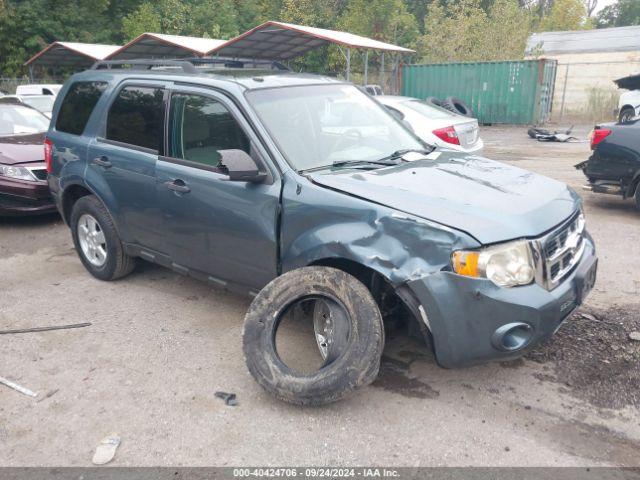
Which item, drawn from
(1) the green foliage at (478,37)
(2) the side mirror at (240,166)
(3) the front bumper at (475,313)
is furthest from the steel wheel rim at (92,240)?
(1) the green foliage at (478,37)

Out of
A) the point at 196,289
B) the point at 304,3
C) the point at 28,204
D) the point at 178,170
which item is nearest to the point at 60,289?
the point at 196,289

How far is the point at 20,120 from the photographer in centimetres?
863

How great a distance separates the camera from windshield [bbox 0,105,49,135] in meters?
8.32

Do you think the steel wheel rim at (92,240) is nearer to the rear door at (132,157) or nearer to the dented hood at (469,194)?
the rear door at (132,157)

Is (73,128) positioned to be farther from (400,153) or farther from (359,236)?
(359,236)

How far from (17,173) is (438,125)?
19.4ft

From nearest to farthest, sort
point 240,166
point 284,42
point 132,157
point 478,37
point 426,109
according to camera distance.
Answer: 1. point 240,166
2. point 132,157
3. point 426,109
4. point 284,42
5. point 478,37

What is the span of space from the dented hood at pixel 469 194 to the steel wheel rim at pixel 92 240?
2.60 meters

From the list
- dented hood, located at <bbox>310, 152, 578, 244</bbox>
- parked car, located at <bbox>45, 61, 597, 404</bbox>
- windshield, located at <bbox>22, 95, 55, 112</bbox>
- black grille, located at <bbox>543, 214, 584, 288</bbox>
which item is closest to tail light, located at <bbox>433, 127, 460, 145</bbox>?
parked car, located at <bbox>45, 61, 597, 404</bbox>

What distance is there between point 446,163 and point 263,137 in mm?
1319

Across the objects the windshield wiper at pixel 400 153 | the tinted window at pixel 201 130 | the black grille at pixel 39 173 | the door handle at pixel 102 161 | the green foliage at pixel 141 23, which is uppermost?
the green foliage at pixel 141 23

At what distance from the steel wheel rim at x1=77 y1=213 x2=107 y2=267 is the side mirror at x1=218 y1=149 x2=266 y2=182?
2.11 m

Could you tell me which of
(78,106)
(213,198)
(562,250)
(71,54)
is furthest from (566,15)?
(213,198)

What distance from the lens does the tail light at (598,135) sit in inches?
283
